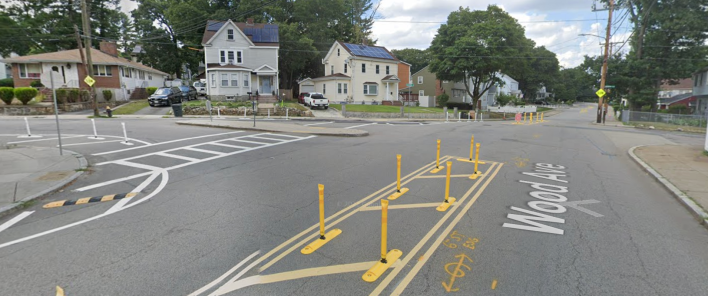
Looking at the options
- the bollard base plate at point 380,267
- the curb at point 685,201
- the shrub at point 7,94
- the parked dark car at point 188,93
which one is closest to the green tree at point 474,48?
the parked dark car at point 188,93

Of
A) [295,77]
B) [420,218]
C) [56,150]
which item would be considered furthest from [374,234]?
[295,77]

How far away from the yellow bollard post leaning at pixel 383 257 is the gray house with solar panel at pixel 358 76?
41427 millimetres

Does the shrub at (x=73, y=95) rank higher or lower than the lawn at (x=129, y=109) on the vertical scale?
higher

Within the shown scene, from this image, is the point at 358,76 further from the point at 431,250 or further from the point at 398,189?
the point at 431,250

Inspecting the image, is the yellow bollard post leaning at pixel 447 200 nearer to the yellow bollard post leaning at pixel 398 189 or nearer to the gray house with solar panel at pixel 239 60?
the yellow bollard post leaning at pixel 398 189

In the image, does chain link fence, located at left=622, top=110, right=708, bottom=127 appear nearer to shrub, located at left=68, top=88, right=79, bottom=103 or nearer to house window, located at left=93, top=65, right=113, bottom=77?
shrub, located at left=68, top=88, right=79, bottom=103

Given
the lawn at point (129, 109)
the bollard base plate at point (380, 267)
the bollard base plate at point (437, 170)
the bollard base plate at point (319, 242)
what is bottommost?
the bollard base plate at point (380, 267)

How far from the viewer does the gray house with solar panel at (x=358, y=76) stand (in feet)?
149

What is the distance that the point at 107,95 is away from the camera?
125 feet

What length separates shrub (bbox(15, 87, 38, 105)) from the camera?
96.9ft

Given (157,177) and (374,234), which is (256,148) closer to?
(157,177)

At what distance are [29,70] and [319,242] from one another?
152ft

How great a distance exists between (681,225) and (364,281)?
19.6ft

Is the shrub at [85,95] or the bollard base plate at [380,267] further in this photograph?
the shrub at [85,95]
